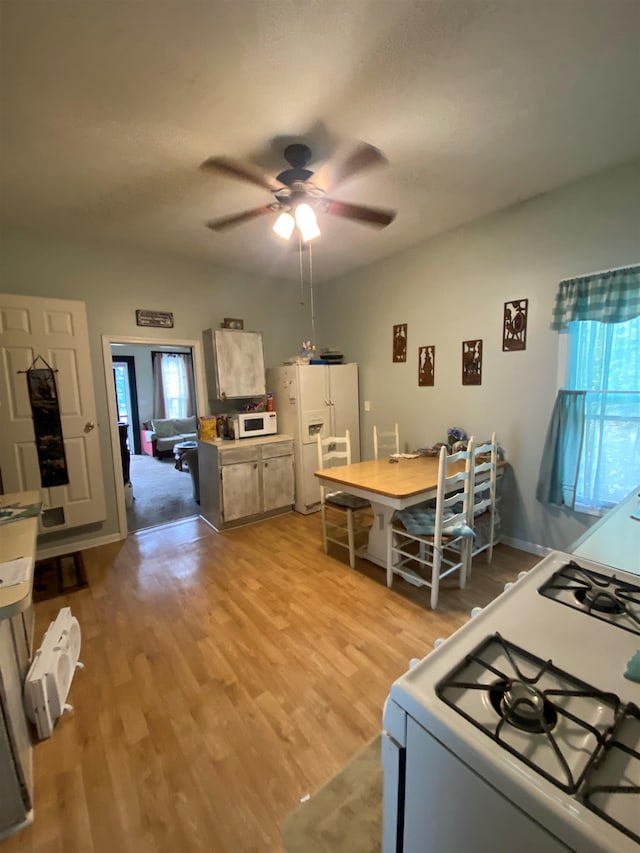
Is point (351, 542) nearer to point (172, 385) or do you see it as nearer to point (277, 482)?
point (277, 482)

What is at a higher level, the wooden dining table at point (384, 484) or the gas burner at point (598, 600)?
the gas burner at point (598, 600)

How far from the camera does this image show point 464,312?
327cm

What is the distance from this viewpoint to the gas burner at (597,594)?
866 millimetres

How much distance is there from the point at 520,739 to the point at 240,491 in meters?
3.35

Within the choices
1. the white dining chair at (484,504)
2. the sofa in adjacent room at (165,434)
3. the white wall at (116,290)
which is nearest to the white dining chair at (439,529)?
the white dining chair at (484,504)

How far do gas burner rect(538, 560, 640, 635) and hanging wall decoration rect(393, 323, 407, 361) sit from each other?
9.92 ft

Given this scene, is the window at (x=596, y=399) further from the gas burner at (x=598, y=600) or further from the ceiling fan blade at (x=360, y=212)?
the gas burner at (x=598, y=600)

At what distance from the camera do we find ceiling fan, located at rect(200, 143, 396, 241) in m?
2.04

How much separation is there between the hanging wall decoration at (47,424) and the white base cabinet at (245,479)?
1.27 meters

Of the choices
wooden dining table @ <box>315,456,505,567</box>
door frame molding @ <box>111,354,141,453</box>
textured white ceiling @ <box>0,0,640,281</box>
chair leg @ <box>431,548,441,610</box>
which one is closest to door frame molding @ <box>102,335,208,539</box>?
textured white ceiling @ <box>0,0,640,281</box>

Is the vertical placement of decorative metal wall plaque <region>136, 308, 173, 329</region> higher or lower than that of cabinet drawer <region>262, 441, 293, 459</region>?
higher

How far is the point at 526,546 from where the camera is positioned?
3.04 meters

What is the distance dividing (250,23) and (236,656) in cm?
286

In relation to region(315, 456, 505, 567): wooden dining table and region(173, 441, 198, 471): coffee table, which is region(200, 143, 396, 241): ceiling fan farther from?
region(173, 441, 198, 471): coffee table
